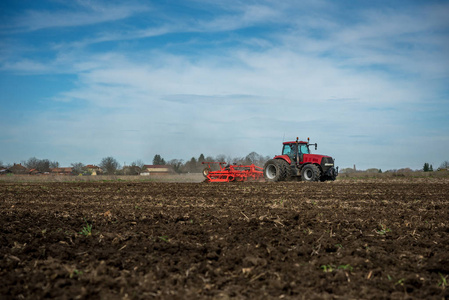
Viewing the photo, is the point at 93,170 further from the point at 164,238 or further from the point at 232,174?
the point at 164,238

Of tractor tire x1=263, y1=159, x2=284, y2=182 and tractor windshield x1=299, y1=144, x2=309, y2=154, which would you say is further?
tractor windshield x1=299, y1=144, x2=309, y2=154

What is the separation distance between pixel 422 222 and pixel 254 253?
183 inches

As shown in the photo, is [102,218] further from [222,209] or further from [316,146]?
[316,146]

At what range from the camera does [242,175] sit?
24.9m

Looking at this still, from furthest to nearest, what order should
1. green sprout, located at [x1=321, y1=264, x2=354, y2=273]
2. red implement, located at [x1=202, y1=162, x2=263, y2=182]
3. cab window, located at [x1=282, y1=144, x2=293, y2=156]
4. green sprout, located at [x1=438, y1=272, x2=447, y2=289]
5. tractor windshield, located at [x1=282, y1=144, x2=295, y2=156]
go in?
1. red implement, located at [x1=202, y1=162, x2=263, y2=182]
2. cab window, located at [x1=282, y1=144, x2=293, y2=156]
3. tractor windshield, located at [x1=282, y1=144, x2=295, y2=156]
4. green sprout, located at [x1=321, y1=264, x2=354, y2=273]
5. green sprout, located at [x1=438, y1=272, x2=447, y2=289]

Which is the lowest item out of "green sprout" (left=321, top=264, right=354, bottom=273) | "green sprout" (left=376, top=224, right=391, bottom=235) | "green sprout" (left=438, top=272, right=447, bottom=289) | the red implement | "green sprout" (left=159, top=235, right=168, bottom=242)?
"green sprout" (left=438, top=272, right=447, bottom=289)

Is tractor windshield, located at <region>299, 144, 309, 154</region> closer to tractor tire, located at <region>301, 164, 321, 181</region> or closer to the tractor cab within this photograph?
the tractor cab

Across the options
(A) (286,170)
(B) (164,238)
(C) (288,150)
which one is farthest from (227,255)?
(C) (288,150)

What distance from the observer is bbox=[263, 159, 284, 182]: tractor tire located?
77.4ft

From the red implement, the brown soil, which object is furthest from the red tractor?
the brown soil

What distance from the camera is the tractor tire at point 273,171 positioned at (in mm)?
23594

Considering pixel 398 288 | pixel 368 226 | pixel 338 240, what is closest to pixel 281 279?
pixel 398 288

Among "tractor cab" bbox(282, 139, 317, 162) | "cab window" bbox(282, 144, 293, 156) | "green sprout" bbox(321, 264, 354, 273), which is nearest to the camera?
"green sprout" bbox(321, 264, 354, 273)

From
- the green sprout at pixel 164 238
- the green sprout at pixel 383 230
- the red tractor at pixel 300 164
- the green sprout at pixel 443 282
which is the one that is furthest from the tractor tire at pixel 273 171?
the green sprout at pixel 443 282
